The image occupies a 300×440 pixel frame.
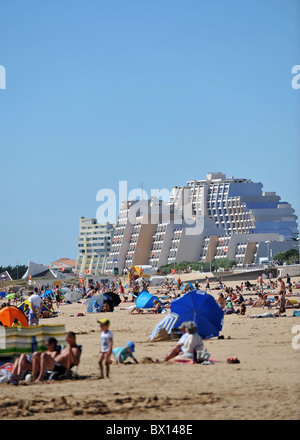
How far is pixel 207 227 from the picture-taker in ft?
428

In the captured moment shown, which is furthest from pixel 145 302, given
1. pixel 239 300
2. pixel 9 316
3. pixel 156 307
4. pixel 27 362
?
pixel 27 362

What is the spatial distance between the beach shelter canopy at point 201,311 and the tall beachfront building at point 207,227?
104822 millimetres

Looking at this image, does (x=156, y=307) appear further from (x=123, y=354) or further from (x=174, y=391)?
(x=174, y=391)

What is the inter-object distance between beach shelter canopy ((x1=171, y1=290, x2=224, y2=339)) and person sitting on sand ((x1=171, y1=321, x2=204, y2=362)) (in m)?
3.97

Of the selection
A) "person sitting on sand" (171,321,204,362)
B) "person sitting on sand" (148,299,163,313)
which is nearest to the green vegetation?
"person sitting on sand" (148,299,163,313)

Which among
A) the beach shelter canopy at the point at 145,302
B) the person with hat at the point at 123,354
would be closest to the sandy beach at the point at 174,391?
the person with hat at the point at 123,354

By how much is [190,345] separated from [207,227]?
117m

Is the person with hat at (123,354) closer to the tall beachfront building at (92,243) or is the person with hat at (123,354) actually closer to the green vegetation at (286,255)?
the green vegetation at (286,255)

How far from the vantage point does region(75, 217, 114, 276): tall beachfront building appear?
529ft

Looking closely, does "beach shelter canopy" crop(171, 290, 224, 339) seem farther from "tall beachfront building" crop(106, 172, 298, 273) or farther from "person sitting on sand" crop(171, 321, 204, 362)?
"tall beachfront building" crop(106, 172, 298, 273)

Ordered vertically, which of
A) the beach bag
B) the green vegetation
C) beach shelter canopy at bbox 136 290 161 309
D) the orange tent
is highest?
the green vegetation
